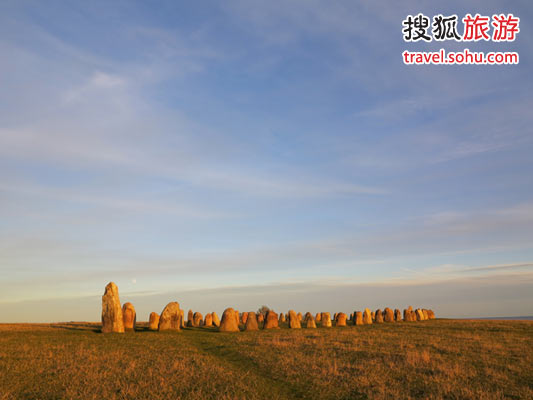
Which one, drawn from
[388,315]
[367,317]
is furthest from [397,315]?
[367,317]

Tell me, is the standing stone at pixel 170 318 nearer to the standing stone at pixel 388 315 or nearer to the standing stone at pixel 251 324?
the standing stone at pixel 251 324

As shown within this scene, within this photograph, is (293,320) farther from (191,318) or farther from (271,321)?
(191,318)

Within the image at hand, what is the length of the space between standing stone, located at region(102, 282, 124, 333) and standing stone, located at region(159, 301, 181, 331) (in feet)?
12.7

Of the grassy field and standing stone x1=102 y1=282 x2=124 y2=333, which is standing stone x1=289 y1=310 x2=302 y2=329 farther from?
standing stone x1=102 y1=282 x2=124 y2=333

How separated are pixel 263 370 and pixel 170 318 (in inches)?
789

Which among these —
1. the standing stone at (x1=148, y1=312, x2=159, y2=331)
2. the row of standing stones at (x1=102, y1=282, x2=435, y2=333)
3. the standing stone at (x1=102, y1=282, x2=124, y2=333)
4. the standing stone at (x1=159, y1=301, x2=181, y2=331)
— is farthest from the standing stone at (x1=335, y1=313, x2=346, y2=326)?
the standing stone at (x1=102, y1=282, x2=124, y2=333)

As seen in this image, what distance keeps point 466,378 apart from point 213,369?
9839mm

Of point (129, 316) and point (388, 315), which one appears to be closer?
point (129, 316)

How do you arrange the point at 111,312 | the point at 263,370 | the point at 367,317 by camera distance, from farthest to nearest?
the point at 367,317 < the point at 111,312 < the point at 263,370

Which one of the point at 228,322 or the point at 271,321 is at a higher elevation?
the point at 228,322

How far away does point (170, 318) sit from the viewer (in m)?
35.6

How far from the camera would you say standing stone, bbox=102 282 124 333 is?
1244 inches

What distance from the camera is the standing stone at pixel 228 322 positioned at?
3666 centimetres

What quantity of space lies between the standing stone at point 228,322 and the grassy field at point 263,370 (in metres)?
11.1
